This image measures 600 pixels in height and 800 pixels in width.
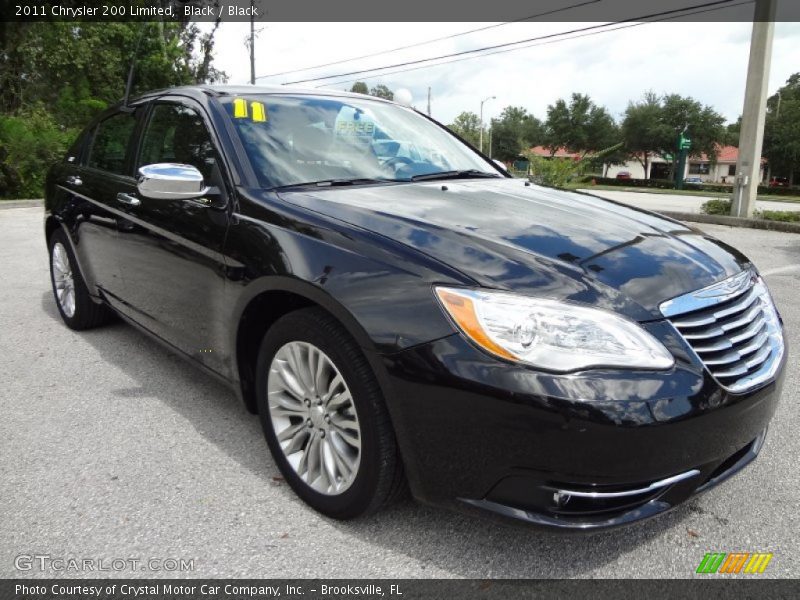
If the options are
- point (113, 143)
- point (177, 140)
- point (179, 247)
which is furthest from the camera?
point (113, 143)

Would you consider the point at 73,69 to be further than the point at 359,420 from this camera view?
Yes

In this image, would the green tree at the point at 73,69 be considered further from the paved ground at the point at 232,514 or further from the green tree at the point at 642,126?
the green tree at the point at 642,126

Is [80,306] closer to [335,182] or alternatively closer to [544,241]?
[335,182]

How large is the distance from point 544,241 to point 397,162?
1.17 m

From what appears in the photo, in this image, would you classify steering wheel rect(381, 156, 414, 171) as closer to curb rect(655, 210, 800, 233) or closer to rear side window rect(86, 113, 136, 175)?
rear side window rect(86, 113, 136, 175)

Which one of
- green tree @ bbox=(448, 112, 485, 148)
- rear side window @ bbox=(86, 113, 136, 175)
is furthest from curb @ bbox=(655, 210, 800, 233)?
green tree @ bbox=(448, 112, 485, 148)

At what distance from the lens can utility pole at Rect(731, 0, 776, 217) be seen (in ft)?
42.6

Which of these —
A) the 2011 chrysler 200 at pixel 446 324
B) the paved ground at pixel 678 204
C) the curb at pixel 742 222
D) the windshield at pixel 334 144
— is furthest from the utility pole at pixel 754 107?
the 2011 chrysler 200 at pixel 446 324

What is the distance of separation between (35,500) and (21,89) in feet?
102

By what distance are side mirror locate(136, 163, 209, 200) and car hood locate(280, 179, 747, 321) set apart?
0.41 m

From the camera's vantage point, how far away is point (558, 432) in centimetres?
171

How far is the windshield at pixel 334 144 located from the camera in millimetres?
2773

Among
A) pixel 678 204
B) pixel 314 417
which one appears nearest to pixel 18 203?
pixel 314 417

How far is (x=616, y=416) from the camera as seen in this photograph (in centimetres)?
170
